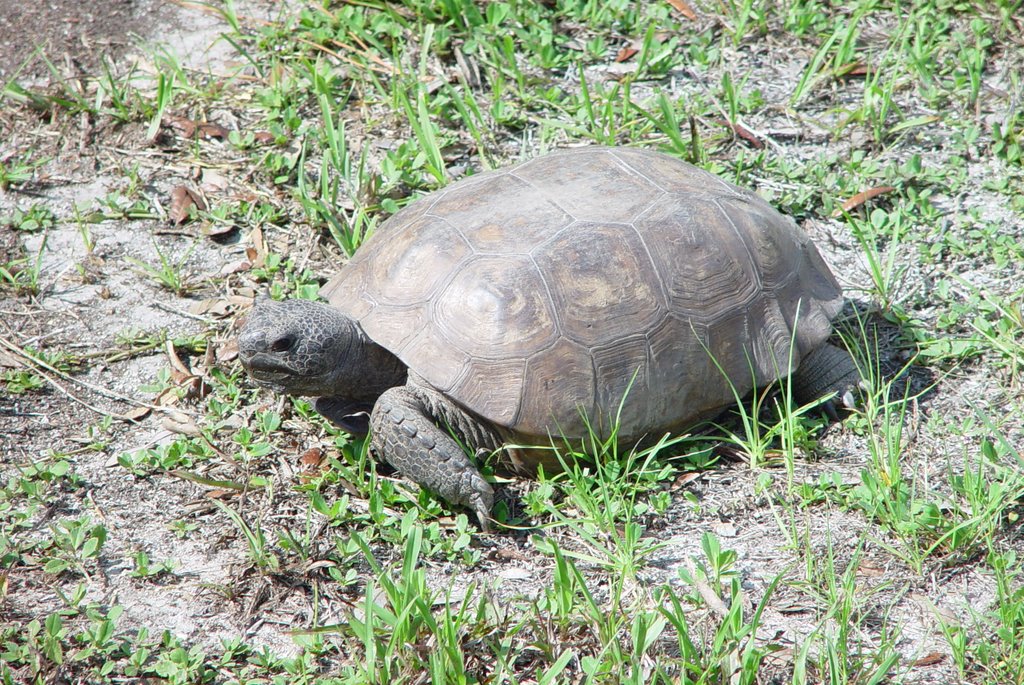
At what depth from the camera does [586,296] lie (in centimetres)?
386

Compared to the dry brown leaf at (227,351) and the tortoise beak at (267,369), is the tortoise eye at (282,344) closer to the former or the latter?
the tortoise beak at (267,369)

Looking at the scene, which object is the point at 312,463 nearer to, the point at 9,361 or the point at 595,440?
the point at 595,440

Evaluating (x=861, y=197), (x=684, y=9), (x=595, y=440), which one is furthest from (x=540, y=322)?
(x=684, y=9)

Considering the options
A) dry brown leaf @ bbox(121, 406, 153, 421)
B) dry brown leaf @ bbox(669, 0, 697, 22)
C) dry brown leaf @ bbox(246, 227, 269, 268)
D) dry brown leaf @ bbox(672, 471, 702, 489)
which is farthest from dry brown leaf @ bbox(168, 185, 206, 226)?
dry brown leaf @ bbox(669, 0, 697, 22)

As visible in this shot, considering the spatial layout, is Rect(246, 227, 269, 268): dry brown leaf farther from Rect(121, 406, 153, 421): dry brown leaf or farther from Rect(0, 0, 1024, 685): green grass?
Rect(121, 406, 153, 421): dry brown leaf

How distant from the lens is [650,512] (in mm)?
3893

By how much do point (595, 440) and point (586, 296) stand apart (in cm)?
59

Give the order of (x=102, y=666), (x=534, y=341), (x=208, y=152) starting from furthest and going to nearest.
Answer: (x=208, y=152) → (x=534, y=341) → (x=102, y=666)

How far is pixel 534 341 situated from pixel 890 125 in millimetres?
3175

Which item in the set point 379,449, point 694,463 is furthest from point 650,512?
point 379,449

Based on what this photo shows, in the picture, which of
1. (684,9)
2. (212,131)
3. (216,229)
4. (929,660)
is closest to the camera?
(929,660)

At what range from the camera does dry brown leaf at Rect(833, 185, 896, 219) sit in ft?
17.3

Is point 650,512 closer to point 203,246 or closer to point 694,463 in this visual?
point 694,463

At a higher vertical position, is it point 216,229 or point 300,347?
point 300,347
